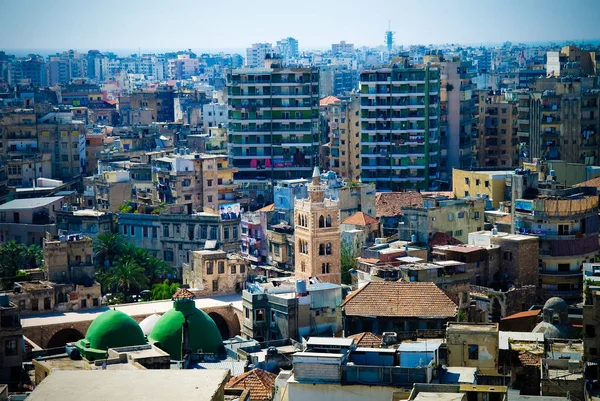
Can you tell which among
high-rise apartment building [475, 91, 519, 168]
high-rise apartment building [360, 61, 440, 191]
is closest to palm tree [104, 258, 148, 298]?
high-rise apartment building [360, 61, 440, 191]

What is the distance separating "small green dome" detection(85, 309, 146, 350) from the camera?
2255 inches

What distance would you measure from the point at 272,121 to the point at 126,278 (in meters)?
37.9

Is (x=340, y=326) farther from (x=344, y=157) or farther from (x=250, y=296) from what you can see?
(x=344, y=157)

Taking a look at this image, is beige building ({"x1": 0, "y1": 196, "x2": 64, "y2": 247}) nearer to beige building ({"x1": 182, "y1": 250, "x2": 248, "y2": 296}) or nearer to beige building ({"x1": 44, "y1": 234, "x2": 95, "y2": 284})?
beige building ({"x1": 44, "y1": 234, "x2": 95, "y2": 284})

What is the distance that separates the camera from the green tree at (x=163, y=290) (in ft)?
254

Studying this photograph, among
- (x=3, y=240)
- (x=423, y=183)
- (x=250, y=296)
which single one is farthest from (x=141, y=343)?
(x=423, y=183)

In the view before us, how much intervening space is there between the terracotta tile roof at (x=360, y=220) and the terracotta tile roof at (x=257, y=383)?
35.7 m

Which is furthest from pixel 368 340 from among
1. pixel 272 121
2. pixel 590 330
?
pixel 272 121

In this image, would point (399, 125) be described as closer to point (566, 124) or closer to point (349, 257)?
point (566, 124)

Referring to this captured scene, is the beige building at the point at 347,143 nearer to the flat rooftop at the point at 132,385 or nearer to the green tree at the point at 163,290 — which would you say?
the green tree at the point at 163,290

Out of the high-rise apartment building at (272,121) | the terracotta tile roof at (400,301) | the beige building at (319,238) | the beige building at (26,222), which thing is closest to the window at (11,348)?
the terracotta tile roof at (400,301)

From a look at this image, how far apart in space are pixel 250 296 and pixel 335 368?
80.2 ft

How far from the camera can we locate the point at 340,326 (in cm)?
6419

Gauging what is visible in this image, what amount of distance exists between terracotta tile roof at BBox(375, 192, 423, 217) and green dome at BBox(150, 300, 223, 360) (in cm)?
3244
